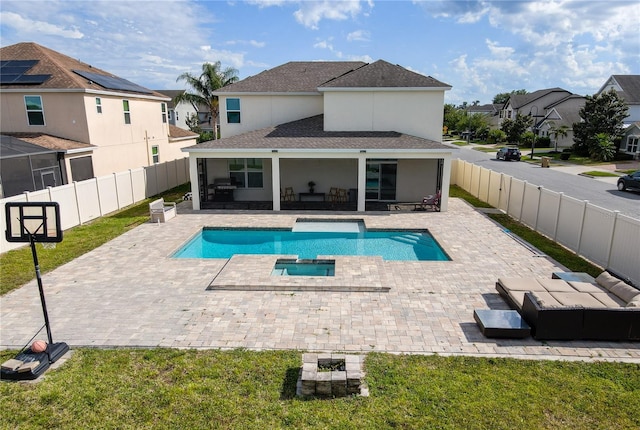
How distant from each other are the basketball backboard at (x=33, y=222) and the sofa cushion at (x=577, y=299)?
9960 mm

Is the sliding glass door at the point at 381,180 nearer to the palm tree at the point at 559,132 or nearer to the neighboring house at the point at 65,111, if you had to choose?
the neighboring house at the point at 65,111

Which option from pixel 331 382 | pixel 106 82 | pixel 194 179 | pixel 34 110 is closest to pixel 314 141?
pixel 194 179

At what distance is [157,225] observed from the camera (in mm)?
17062

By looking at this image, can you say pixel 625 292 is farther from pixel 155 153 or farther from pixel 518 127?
pixel 518 127

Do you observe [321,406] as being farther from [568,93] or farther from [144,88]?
[568,93]

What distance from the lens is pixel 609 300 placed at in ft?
27.6

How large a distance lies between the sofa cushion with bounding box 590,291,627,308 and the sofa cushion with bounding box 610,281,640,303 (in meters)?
0.08

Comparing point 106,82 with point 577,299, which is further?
point 106,82

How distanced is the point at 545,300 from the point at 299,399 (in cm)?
570

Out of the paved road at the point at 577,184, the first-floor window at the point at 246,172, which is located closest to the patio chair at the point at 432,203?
the first-floor window at the point at 246,172

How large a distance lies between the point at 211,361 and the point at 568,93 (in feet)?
266

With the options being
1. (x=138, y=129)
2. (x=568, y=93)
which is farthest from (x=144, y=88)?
(x=568, y=93)

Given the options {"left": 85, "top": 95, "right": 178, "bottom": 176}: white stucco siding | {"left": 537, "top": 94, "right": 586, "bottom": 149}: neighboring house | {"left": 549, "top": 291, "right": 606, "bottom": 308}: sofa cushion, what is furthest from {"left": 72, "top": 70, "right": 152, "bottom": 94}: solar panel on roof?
{"left": 537, "top": 94, "right": 586, "bottom": 149}: neighboring house

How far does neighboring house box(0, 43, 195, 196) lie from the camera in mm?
20938
